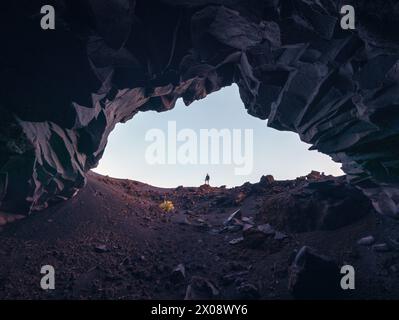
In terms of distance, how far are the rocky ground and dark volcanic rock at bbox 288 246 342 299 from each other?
0.04 metres

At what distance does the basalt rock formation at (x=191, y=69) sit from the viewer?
1090cm

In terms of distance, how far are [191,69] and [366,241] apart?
48.4ft

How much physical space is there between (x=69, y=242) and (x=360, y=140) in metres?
15.3

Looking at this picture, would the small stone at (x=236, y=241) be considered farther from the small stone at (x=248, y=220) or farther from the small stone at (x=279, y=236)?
the small stone at (x=248, y=220)

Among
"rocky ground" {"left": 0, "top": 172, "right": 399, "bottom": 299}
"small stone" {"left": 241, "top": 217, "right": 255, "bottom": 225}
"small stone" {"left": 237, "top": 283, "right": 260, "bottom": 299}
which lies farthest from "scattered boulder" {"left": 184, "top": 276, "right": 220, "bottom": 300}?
"small stone" {"left": 241, "top": 217, "right": 255, "bottom": 225}

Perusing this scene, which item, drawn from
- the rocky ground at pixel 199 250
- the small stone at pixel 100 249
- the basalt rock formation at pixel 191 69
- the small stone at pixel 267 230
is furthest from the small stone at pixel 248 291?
the basalt rock formation at pixel 191 69

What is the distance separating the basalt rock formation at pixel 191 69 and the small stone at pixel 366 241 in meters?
1.85

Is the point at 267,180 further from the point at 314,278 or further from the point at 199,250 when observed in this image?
the point at 314,278

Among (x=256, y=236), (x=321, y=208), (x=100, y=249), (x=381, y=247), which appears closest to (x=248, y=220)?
(x=256, y=236)

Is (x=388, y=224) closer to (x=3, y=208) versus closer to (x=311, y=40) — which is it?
(x=311, y=40)

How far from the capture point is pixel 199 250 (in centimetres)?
1548

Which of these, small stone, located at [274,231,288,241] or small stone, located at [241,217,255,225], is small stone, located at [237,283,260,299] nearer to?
small stone, located at [274,231,288,241]

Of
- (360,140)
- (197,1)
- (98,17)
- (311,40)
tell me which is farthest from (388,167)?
(98,17)

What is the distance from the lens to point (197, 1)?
1316 cm
